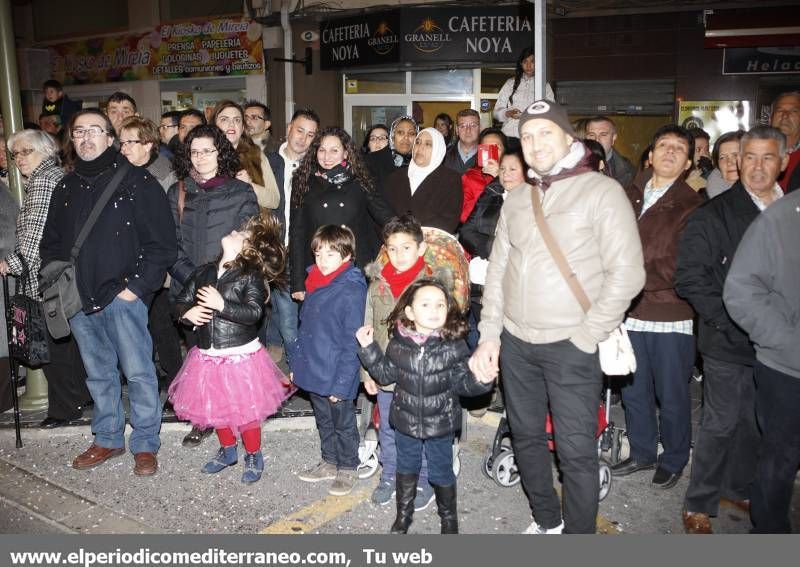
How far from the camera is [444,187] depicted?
5500mm

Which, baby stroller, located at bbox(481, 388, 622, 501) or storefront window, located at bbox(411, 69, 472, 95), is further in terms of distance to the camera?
storefront window, located at bbox(411, 69, 472, 95)

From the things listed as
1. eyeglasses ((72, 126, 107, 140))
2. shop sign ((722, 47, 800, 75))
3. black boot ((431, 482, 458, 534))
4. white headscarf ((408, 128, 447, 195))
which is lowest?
black boot ((431, 482, 458, 534))

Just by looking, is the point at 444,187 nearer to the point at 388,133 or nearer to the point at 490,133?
the point at 490,133

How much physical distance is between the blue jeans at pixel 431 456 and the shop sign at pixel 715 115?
988 centimetres

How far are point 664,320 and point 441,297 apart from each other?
1581 mm

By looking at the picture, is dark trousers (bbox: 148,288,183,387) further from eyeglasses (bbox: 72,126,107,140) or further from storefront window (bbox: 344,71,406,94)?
storefront window (bbox: 344,71,406,94)

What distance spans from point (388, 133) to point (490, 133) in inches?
76.1

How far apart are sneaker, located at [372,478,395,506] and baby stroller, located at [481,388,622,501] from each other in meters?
0.68

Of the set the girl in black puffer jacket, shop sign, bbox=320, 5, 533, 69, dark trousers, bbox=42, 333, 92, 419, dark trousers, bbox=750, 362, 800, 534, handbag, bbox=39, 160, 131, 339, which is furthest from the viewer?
shop sign, bbox=320, 5, 533, 69

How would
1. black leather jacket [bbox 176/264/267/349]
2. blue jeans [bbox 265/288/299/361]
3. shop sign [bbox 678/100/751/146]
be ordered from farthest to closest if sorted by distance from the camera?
shop sign [bbox 678/100/751/146]
blue jeans [bbox 265/288/299/361]
black leather jacket [bbox 176/264/267/349]

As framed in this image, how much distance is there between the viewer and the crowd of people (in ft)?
11.4

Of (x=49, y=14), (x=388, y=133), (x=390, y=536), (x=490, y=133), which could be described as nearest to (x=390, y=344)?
(x=390, y=536)

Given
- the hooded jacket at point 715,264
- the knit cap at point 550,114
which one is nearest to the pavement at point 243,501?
the hooded jacket at point 715,264

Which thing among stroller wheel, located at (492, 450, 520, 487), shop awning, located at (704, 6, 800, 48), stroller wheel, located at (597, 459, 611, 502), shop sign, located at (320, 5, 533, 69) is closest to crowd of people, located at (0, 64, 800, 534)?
stroller wheel, located at (597, 459, 611, 502)
